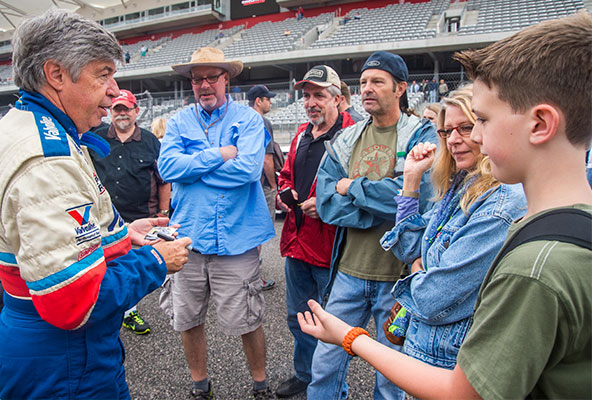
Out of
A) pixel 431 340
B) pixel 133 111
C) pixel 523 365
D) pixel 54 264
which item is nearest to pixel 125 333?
pixel 133 111

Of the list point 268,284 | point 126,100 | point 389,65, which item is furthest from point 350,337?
point 268,284

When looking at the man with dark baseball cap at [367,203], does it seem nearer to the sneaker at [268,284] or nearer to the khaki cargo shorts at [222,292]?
the khaki cargo shorts at [222,292]

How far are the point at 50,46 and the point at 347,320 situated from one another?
1.98m

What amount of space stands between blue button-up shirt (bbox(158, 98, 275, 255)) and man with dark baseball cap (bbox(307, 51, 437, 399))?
532 millimetres

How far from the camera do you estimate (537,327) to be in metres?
0.70

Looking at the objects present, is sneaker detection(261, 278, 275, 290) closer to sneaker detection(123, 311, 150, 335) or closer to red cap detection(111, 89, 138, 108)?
sneaker detection(123, 311, 150, 335)

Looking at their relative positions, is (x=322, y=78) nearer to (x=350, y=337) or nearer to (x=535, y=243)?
(x=350, y=337)

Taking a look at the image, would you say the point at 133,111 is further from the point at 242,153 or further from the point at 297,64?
the point at 297,64

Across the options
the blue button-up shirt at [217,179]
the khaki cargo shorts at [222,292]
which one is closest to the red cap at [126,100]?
the blue button-up shirt at [217,179]

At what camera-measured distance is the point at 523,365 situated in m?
0.72

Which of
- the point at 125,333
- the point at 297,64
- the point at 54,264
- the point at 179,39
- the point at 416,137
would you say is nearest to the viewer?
the point at 54,264

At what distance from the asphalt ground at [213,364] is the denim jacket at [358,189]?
903 mm

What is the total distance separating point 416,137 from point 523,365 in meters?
1.70

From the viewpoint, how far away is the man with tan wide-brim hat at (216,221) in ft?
8.29
